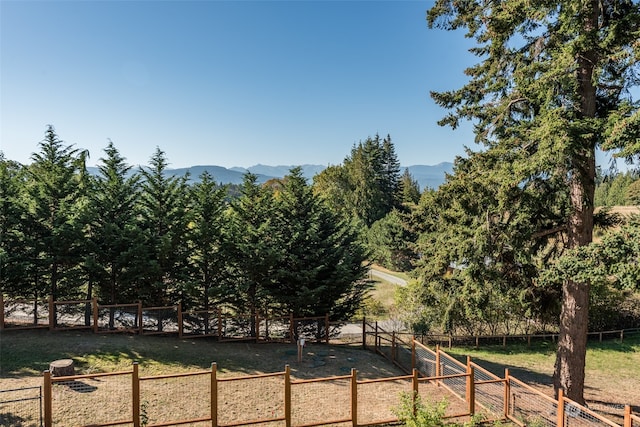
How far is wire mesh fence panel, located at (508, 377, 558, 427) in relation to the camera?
9.16 meters

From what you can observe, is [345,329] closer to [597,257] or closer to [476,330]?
[476,330]

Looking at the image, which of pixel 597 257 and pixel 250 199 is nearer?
pixel 597 257

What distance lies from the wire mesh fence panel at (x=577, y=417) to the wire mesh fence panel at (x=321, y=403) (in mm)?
4770

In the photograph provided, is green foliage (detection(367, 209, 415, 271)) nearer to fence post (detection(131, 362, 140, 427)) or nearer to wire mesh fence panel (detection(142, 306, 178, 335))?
wire mesh fence panel (detection(142, 306, 178, 335))

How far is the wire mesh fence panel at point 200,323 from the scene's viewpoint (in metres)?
15.6

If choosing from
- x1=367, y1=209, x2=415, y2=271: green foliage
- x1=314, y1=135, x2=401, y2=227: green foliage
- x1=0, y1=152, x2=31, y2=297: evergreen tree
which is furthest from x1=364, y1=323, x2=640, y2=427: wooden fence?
x1=314, y1=135, x2=401, y2=227: green foliage

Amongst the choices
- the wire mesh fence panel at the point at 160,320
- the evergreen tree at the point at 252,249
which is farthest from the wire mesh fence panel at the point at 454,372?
the wire mesh fence panel at the point at 160,320

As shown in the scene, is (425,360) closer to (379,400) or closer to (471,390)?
(379,400)

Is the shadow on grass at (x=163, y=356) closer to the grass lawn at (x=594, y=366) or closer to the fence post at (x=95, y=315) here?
the fence post at (x=95, y=315)

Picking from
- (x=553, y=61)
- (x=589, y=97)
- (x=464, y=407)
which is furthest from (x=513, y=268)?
(x=553, y=61)

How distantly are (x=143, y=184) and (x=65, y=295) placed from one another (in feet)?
18.1

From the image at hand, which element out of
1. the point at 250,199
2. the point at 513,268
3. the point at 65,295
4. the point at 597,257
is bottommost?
the point at 65,295

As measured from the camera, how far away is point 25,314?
15.2 meters

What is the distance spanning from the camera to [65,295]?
15.8 metres
